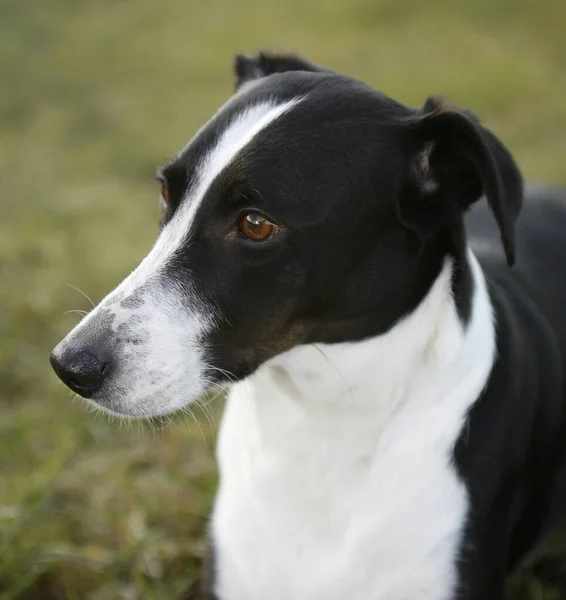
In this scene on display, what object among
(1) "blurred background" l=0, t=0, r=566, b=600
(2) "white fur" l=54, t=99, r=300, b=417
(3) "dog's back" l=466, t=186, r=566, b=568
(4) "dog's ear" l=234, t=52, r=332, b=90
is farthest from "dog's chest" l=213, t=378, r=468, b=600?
(4) "dog's ear" l=234, t=52, r=332, b=90

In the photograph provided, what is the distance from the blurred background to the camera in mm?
2945

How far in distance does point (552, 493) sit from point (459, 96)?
6092 millimetres

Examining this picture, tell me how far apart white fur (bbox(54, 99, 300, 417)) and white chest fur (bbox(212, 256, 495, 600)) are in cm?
25

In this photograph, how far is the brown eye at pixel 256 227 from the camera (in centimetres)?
188

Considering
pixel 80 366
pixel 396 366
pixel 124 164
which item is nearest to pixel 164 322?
pixel 80 366

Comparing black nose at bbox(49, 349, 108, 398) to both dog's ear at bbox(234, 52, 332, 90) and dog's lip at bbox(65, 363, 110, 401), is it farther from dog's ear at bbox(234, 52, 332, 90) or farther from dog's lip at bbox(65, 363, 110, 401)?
dog's ear at bbox(234, 52, 332, 90)

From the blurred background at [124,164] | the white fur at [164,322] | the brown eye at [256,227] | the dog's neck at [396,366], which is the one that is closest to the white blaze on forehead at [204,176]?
the white fur at [164,322]

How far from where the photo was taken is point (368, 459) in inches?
83.7

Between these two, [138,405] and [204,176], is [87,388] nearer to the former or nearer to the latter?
[138,405]

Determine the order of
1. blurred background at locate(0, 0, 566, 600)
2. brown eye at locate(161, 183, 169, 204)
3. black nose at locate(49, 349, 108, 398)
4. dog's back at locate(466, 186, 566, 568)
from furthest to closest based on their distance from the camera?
blurred background at locate(0, 0, 566, 600)
dog's back at locate(466, 186, 566, 568)
brown eye at locate(161, 183, 169, 204)
black nose at locate(49, 349, 108, 398)

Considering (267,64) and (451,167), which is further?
A: (267,64)

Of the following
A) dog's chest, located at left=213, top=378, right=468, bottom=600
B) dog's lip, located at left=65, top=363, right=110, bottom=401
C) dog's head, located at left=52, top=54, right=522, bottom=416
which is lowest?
dog's chest, located at left=213, top=378, right=468, bottom=600

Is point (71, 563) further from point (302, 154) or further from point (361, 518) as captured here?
point (302, 154)

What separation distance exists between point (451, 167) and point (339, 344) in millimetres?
511
